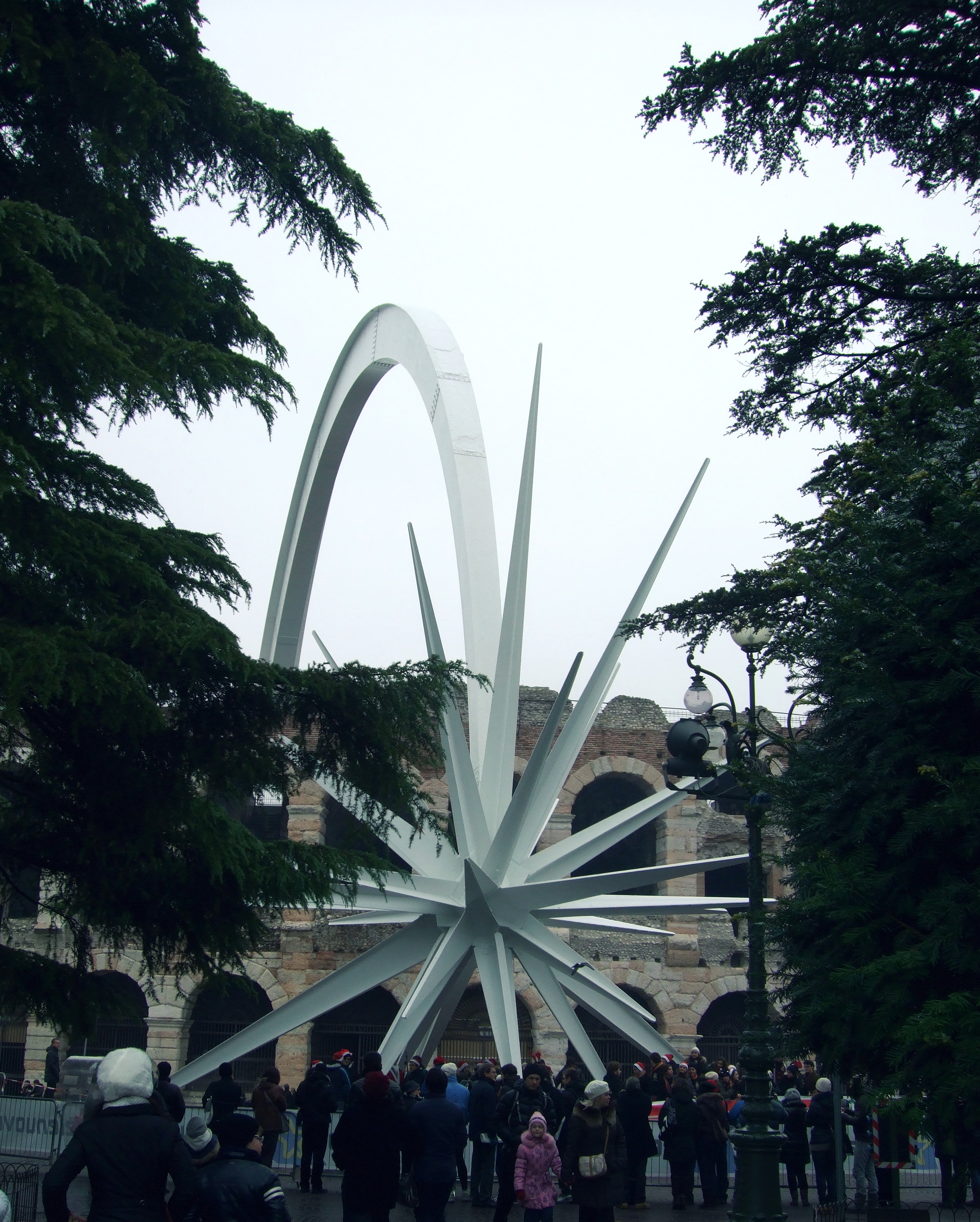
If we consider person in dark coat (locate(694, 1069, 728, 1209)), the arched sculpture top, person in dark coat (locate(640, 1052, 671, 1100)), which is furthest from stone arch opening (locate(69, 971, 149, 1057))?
person in dark coat (locate(694, 1069, 728, 1209))

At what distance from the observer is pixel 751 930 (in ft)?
27.9

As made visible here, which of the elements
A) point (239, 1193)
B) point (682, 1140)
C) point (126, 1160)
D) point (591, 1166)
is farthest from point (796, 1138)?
point (126, 1160)

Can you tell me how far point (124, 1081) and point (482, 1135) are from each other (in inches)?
319

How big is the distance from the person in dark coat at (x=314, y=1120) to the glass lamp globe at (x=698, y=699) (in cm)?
486

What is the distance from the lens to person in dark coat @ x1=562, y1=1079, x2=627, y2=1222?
7.52 meters

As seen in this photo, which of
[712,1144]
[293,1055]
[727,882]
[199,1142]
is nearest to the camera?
[199,1142]

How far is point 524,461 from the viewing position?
1450cm

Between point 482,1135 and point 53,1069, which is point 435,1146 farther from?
point 53,1069

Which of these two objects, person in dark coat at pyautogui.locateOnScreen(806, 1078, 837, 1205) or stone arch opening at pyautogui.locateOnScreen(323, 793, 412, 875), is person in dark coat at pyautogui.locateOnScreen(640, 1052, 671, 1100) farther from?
stone arch opening at pyautogui.locateOnScreen(323, 793, 412, 875)

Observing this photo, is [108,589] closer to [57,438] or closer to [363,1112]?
[57,438]

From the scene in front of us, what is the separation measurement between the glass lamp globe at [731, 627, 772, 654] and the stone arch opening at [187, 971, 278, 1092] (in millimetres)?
17748

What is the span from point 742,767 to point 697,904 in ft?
24.3

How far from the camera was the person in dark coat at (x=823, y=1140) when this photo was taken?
1122 centimetres

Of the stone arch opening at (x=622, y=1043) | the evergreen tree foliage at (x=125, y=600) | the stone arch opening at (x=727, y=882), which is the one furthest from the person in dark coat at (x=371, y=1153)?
the stone arch opening at (x=727, y=882)
